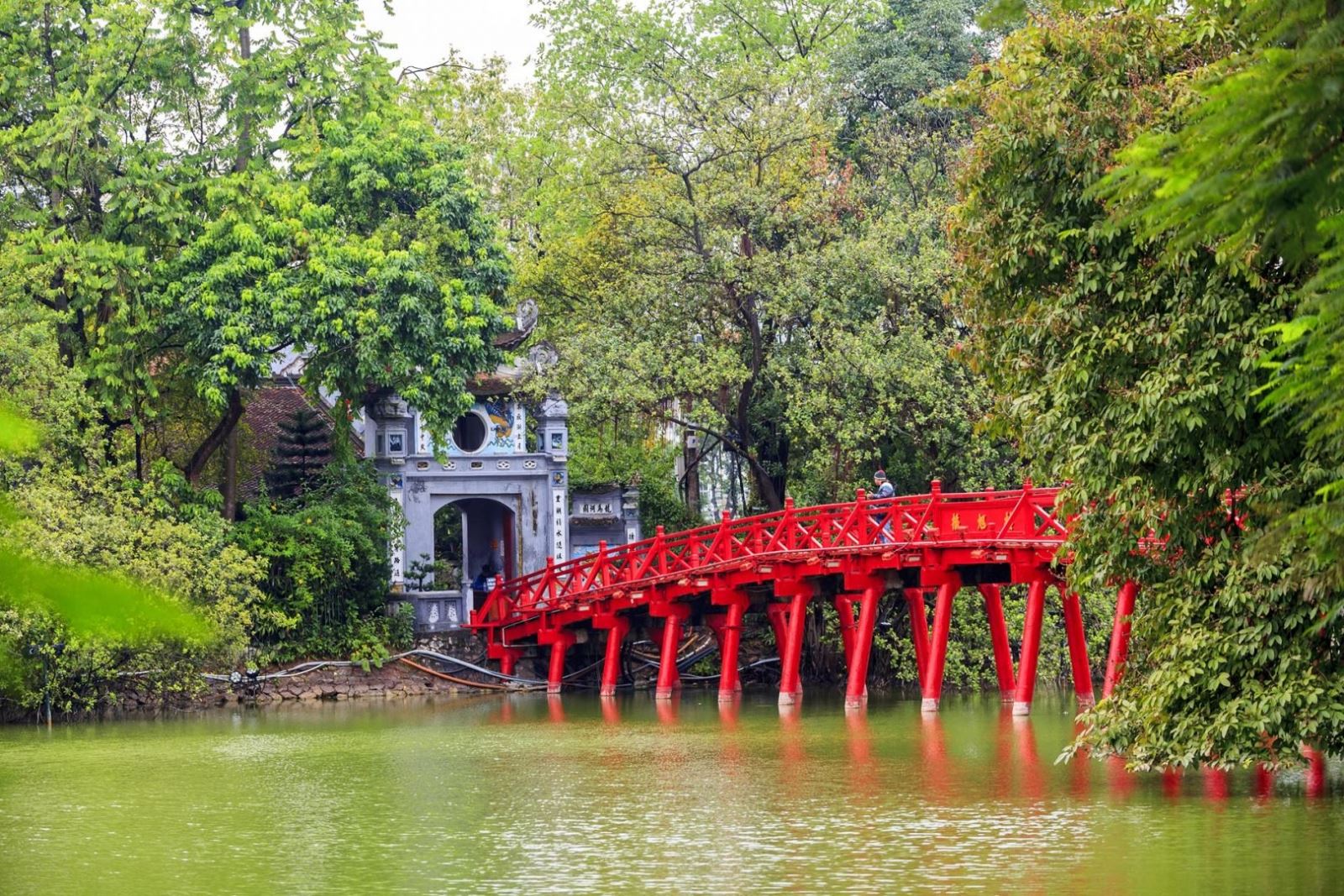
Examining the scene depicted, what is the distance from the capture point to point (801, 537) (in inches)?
1261

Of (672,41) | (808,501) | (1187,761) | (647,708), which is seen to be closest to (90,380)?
(647,708)

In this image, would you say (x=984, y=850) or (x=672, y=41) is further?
(x=672, y=41)

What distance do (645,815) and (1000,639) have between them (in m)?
15.2

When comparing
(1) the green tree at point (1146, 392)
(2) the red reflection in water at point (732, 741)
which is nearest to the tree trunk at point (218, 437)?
(2) the red reflection in water at point (732, 741)

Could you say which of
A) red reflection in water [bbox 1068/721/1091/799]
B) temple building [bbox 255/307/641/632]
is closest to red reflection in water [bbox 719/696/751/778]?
red reflection in water [bbox 1068/721/1091/799]

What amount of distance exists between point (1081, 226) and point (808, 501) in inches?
889

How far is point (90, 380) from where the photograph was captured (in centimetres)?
3494

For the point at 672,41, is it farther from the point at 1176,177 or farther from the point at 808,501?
the point at 1176,177

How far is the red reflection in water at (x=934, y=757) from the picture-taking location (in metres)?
19.4

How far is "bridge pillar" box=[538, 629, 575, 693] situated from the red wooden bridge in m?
0.03

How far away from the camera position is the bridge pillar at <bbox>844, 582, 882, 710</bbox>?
30828 millimetres

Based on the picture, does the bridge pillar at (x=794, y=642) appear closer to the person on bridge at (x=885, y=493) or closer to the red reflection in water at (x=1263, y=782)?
the person on bridge at (x=885, y=493)

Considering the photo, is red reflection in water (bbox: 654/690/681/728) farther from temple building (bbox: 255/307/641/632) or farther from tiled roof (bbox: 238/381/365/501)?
tiled roof (bbox: 238/381/365/501)

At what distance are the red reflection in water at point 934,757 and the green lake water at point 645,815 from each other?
83 mm
